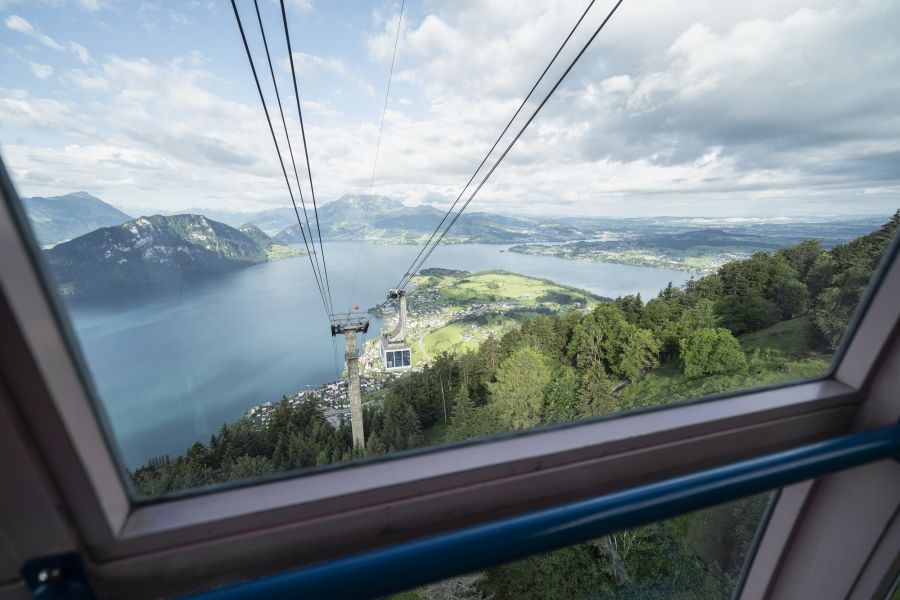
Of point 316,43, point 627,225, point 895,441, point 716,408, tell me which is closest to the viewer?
point 895,441

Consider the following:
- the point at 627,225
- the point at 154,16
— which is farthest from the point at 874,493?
the point at 154,16

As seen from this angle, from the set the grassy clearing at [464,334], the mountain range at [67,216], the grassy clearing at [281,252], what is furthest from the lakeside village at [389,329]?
the mountain range at [67,216]

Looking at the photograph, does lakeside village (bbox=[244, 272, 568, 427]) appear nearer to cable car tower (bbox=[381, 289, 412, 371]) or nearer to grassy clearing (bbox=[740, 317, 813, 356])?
cable car tower (bbox=[381, 289, 412, 371])

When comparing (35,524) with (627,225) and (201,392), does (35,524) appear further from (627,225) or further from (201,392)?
(627,225)

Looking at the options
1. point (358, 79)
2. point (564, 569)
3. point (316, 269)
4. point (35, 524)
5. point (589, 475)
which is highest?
point (358, 79)

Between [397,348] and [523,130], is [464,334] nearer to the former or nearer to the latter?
[397,348]

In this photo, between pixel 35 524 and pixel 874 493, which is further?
pixel 874 493
